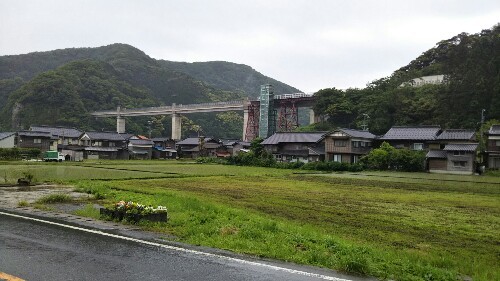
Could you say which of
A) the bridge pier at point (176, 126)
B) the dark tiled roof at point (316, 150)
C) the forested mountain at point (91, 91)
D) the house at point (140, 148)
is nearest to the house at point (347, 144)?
the dark tiled roof at point (316, 150)

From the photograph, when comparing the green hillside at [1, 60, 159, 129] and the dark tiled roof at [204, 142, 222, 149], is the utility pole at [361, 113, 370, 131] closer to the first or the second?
the dark tiled roof at [204, 142, 222, 149]

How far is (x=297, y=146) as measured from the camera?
212ft

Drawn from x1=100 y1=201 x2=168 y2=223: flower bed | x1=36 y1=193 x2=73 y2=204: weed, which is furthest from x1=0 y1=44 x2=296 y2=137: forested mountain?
x1=100 y1=201 x2=168 y2=223: flower bed

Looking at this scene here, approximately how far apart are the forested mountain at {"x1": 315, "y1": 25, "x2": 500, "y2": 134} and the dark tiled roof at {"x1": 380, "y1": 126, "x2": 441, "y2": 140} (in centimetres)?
867

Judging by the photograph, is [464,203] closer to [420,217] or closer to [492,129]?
[420,217]

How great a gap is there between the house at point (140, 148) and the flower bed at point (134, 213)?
233 ft

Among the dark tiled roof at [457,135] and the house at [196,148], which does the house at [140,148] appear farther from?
the dark tiled roof at [457,135]

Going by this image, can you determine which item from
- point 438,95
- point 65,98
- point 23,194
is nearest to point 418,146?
point 438,95

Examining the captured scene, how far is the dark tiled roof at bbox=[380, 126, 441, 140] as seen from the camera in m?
55.2

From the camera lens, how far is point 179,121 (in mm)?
121188

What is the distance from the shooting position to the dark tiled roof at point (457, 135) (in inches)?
2020

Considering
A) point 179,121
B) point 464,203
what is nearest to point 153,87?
point 179,121

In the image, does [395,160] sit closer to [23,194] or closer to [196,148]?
[23,194]

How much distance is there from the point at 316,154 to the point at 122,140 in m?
41.0
